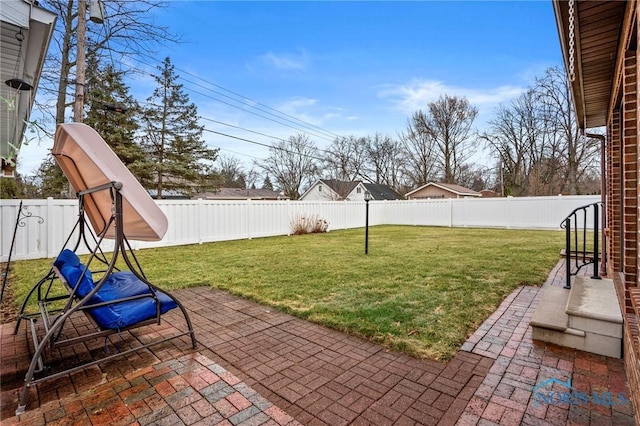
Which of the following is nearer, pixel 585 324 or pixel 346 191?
pixel 585 324

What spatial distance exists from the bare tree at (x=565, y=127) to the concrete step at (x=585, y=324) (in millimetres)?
23888

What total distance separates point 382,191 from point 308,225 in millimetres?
20473

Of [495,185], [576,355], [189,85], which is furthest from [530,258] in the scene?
[495,185]

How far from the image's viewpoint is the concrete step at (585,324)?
2664 millimetres

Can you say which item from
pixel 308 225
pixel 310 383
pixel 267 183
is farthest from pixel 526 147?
pixel 310 383

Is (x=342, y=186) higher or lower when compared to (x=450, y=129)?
lower

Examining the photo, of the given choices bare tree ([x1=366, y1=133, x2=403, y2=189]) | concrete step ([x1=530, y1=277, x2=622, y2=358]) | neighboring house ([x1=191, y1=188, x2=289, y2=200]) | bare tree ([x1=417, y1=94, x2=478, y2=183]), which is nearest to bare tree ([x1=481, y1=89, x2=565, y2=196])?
bare tree ([x1=417, y1=94, x2=478, y2=183])

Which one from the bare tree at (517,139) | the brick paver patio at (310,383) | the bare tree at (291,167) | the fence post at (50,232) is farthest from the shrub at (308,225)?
the bare tree at (291,167)

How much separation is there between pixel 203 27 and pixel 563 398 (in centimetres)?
1279

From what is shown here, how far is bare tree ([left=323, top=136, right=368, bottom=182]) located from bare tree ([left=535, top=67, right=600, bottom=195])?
1582 centimetres

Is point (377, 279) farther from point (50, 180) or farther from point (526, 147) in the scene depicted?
point (526, 147)

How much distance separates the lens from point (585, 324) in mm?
2781

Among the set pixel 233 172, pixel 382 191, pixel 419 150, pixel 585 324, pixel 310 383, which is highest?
pixel 419 150

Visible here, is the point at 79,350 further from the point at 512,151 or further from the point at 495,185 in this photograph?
the point at 495,185
